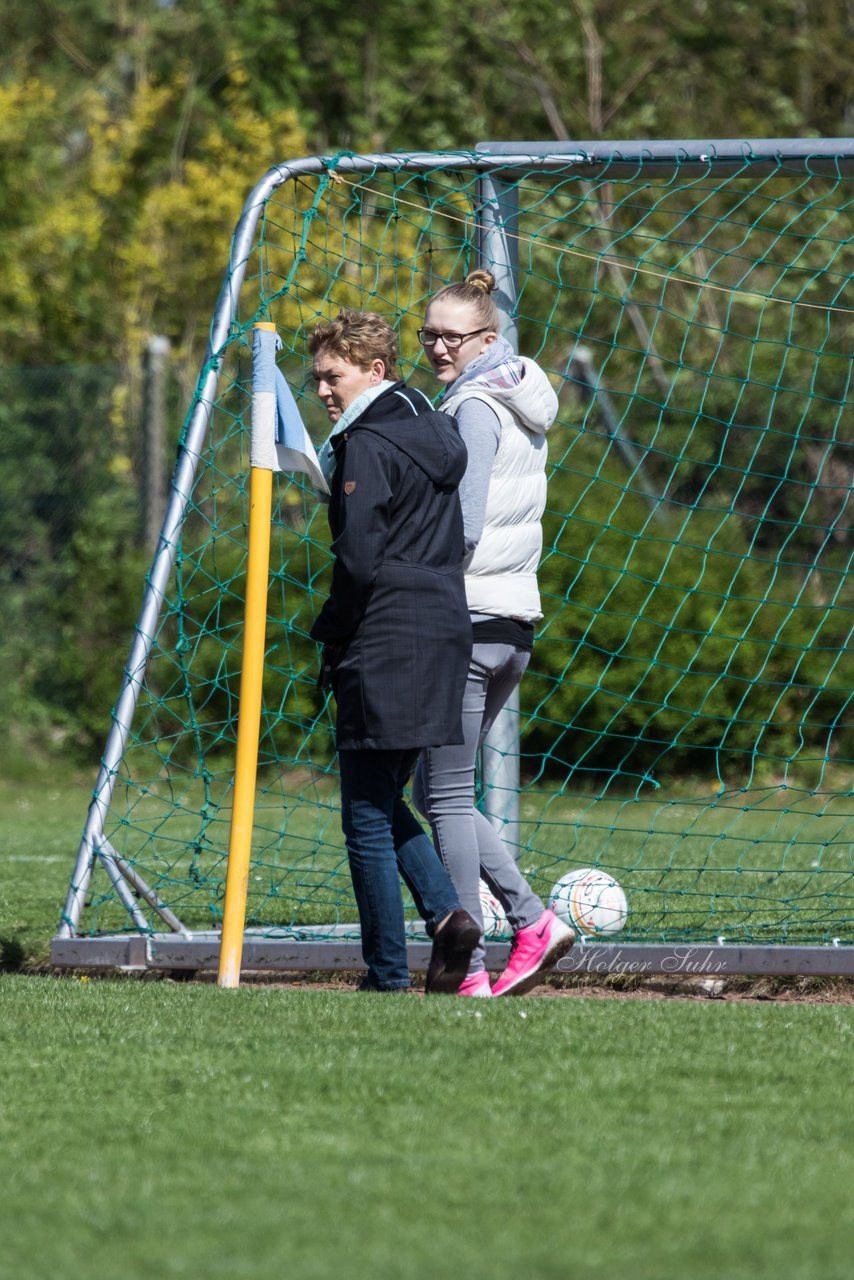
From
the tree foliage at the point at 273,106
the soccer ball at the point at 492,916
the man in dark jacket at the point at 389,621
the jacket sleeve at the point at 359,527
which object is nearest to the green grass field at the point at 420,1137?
the man in dark jacket at the point at 389,621

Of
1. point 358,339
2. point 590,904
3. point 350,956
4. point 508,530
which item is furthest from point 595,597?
point 358,339

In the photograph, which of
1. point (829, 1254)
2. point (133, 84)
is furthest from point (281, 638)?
point (133, 84)

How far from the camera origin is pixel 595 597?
1055cm

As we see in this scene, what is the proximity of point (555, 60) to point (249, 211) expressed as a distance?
40.7 ft

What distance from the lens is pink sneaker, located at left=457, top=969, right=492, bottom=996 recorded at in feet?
14.7

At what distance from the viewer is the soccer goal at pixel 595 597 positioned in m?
5.43

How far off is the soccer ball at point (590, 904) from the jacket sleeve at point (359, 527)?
1.58m

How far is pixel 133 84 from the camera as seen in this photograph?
61.1ft

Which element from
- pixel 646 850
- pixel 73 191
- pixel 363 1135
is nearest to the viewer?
pixel 363 1135

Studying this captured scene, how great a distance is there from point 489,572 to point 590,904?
53.5 inches

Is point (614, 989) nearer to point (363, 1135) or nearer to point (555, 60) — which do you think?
point (363, 1135)

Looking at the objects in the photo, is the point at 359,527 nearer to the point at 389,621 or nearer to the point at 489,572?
the point at 389,621

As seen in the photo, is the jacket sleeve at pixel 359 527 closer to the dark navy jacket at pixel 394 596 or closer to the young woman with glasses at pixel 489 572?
the dark navy jacket at pixel 394 596
